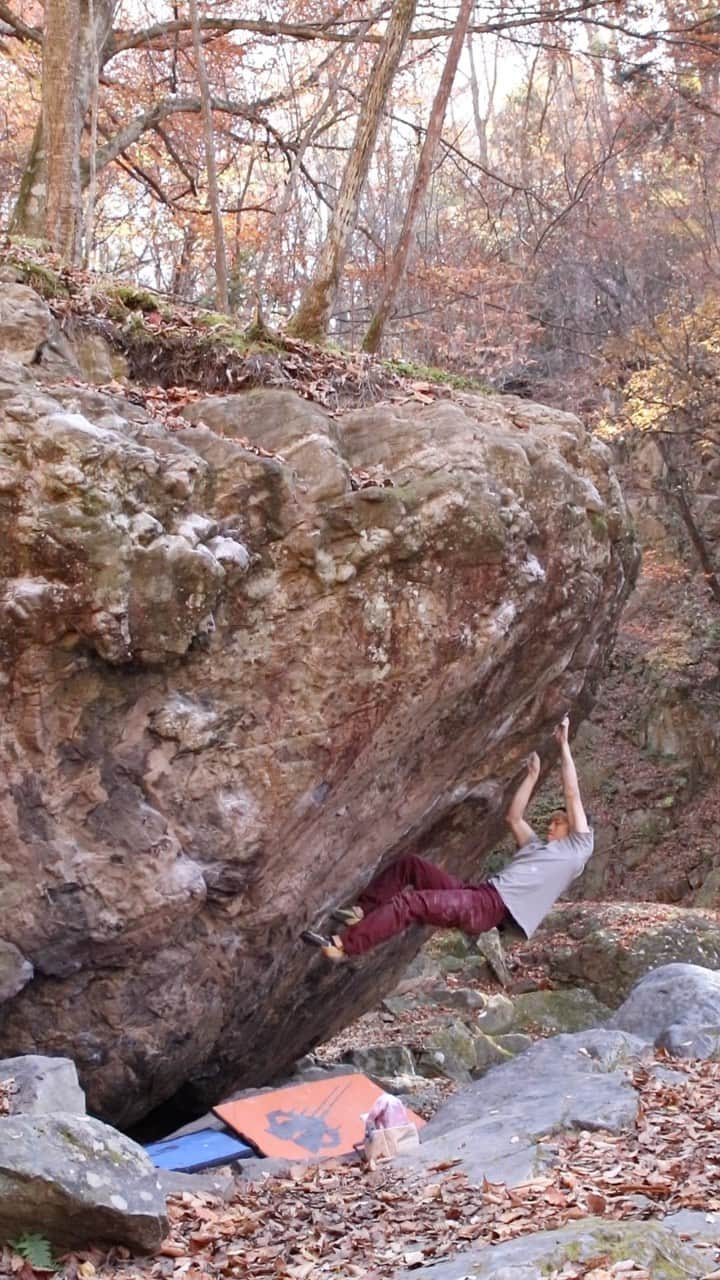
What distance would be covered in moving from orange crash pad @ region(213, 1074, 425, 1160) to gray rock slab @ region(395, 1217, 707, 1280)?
3.39 m

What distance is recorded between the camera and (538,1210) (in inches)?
173

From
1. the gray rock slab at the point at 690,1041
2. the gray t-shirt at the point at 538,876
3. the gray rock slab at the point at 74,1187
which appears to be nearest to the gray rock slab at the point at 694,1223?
the gray rock slab at the point at 74,1187

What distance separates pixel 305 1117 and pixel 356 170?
8617 mm

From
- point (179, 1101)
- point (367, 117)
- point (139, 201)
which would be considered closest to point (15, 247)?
point (367, 117)

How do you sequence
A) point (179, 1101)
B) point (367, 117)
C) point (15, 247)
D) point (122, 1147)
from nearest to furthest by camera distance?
A: point (122, 1147) < point (179, 1101) < point (15, 247) < point (367, 117)

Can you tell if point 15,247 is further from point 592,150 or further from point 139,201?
point 592,150

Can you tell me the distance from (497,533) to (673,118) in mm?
16048

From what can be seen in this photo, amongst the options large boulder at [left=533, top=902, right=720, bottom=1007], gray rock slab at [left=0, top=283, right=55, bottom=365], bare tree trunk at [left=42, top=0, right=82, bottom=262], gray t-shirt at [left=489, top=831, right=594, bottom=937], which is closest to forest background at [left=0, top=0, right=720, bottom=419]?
bare tree trunk at [left=42, top=0, right=82, bottom=262]

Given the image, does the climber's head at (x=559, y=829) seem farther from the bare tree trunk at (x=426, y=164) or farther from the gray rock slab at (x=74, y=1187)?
the bare tree trunk at (x=426, y=164)

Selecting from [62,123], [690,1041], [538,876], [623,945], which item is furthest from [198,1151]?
[62,123]

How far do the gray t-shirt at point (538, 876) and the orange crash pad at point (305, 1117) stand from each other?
1.51m

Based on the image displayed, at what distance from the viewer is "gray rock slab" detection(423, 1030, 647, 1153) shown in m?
5.99

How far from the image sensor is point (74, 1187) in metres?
4.21

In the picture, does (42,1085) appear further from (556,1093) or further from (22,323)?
(22,323)
